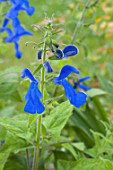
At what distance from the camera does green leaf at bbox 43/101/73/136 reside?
176 cm

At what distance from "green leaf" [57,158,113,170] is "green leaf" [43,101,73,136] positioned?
0.14 meters

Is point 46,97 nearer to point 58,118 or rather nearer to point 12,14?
point 58,118

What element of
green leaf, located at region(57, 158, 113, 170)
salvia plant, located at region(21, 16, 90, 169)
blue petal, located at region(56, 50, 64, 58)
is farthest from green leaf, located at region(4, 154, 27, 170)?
blue petal, located at region(56, 50, 64, 58)

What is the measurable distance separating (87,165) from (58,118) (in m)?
0.21

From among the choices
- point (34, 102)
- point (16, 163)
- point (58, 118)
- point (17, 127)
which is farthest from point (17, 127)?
point (16, 163)

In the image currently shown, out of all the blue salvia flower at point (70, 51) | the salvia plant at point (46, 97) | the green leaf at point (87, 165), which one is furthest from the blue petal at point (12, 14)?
the green leaf at point (87, 165)

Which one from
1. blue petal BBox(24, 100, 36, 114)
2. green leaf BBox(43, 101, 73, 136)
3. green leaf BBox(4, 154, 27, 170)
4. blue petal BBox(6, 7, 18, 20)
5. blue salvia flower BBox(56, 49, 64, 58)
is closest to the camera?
blue petal BBox(24, 100, 36, 114)

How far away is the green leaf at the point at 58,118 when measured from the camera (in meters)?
1.76

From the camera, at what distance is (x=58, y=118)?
178 cm

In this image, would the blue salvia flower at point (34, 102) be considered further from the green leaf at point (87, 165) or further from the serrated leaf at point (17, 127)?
the green leaf at point (87, 165)

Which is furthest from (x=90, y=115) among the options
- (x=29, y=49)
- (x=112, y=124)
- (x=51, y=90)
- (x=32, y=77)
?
(x=29, y=49)

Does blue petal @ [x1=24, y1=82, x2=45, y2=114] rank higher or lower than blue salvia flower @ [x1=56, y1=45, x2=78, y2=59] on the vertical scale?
lower

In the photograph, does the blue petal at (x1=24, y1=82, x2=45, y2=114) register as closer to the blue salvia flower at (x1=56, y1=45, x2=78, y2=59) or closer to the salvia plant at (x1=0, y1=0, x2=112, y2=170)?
the salvia plant at (x1=0, y1=0, x2=112, y2=170)

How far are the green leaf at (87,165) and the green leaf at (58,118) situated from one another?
0.14m
